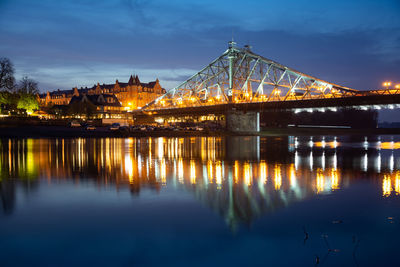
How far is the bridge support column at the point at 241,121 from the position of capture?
92.0 metres

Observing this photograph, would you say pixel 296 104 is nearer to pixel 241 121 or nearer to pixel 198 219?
pixel 241 121

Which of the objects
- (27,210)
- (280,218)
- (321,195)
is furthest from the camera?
(321,195)


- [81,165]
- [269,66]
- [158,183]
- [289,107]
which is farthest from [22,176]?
[269,66]

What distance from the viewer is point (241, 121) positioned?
92.9 m

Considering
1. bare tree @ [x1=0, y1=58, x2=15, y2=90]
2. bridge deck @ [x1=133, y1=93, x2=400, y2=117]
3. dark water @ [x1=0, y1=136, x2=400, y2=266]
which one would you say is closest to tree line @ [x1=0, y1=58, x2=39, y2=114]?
bare tree @ [x1=0, y1=58, x2=15, y2=90]

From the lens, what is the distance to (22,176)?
18.8 m

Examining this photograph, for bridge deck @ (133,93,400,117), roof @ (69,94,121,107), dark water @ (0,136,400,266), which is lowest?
dark water @ (0,136,400,266)

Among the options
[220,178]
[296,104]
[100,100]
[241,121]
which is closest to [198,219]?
[220,178]

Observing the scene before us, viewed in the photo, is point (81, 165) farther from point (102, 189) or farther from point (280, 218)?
point (280, 218)

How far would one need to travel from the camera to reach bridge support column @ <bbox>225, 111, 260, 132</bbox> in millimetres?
92000

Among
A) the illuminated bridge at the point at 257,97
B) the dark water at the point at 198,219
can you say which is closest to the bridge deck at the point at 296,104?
the illuminated bridge at the point at 257,97

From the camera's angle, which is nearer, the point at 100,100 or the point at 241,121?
the point at 241,121

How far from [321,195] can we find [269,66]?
299 ft

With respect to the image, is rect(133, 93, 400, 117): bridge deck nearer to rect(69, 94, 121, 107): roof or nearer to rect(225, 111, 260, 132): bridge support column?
rect(225, 111, 260, 132): bridge support column
